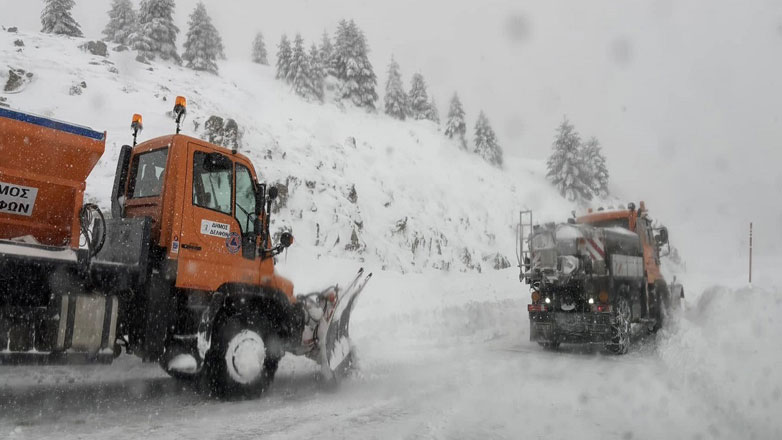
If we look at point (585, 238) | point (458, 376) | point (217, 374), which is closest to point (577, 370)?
point (458, 376)

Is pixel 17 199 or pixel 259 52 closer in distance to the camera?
pixel 17 199

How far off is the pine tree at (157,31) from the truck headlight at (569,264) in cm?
3756

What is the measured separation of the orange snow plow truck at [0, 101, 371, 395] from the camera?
4.92m

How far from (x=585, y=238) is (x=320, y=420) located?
6752 millimetres

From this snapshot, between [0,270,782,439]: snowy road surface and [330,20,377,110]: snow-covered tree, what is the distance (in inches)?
1651

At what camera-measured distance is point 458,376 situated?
7523mm

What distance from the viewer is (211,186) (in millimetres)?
6078

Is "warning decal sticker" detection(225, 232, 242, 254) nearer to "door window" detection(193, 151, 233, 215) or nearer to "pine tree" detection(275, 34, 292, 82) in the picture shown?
"door window" detection(193, 151, 233, 215)

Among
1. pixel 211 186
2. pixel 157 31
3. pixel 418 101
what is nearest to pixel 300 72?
pixel 157 31

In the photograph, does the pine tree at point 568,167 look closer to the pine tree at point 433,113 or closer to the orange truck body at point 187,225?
the pine tree at point 433,113

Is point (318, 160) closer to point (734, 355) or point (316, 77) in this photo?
point (734, 355)

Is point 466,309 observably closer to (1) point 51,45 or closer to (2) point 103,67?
(2) point 103,67

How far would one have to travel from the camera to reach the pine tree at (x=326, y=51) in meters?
53.4

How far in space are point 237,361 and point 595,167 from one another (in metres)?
52.8
